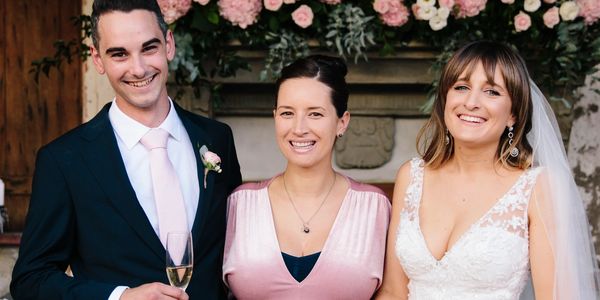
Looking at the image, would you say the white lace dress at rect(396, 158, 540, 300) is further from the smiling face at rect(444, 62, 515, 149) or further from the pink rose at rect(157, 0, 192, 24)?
the pink rose at rect(157, 0, 192, 24)

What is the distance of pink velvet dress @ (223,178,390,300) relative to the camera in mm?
3152

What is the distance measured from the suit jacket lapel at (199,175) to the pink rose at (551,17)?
174cm

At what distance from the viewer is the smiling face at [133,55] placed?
2.99 metres

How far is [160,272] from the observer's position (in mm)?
2941

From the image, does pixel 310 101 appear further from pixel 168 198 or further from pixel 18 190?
pixel 18 190

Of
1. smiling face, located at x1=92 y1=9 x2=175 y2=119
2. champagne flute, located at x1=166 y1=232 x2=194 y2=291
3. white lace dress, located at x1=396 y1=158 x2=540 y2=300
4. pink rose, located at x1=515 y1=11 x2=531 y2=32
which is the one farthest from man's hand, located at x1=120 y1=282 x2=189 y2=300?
pink rose, located at x1=515 y1=11 x2=531 y2=32

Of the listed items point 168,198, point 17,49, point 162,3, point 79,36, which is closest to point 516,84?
point 168,198

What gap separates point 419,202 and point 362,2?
4.26 ft

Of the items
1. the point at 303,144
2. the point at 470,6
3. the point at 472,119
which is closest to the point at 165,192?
the point at 303,144

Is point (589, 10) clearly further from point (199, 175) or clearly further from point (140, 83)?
point (140, 83)

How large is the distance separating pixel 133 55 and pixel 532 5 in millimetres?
1962

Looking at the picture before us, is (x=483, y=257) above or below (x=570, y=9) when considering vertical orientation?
below

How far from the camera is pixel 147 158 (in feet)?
10.0

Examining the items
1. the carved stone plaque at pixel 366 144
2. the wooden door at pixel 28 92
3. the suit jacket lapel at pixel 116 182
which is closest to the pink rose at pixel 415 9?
the carved stone plaque at pixel 366 144
